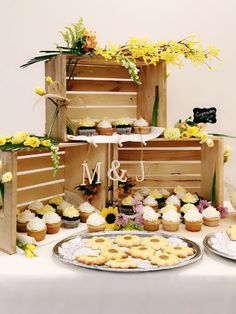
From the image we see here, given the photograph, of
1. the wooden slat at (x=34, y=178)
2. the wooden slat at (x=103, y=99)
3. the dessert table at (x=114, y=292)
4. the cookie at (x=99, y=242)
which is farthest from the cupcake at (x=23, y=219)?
the wooden slat at (x=103, y=99)

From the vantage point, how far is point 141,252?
1734 millimetres

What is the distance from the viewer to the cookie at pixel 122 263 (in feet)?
5.28

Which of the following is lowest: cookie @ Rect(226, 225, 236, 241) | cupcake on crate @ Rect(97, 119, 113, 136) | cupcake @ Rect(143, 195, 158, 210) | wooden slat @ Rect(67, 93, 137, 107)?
cookie @ Rect(226, 225, 236, 241)

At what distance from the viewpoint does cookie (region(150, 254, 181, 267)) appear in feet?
5.36

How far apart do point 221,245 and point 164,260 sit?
0.29 metres

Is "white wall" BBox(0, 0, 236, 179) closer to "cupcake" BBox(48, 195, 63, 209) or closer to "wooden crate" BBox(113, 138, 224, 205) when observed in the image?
"wooden crate" BBox(113, 138, 224, 205)

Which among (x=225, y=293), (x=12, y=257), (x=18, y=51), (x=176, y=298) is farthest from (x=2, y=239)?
(x=18, y=51)

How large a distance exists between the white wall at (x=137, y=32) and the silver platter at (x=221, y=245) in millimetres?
1183

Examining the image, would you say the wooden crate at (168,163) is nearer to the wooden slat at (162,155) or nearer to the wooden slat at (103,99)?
the wooden slat at (162,155)

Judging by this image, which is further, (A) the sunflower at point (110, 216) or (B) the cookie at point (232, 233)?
(A) the sunflower at point (110, 216)

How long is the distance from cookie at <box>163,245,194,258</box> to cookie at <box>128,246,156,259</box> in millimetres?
56

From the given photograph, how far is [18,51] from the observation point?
2.99m

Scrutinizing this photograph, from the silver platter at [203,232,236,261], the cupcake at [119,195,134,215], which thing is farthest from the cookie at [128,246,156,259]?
the cupcake at [119,195,134,215]

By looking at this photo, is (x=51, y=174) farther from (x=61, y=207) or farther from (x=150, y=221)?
A: (x=150, y=221)
